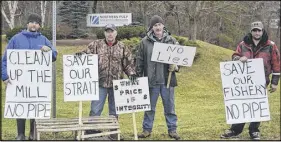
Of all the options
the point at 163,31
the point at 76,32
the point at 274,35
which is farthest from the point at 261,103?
the point at 274,35

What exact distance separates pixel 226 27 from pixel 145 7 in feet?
38.2

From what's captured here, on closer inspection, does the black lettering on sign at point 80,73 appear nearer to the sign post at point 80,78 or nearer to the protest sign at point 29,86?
the sign post at point 80,78

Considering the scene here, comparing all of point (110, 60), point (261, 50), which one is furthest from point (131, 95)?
point (261, 50)

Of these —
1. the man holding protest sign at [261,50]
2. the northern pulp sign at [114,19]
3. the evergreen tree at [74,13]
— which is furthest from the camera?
the evergreen tree at [74,13]

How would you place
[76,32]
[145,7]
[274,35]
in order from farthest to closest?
[274,35] < [145,7] < [76,32]

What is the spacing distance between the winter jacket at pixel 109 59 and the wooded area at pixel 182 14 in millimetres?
13895

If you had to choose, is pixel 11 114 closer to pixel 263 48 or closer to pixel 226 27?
pixel 263 48

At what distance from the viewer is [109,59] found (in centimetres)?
681

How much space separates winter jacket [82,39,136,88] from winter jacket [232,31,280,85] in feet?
5.16

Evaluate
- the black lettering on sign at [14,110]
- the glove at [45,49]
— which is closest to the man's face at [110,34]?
the glove at [45,49]

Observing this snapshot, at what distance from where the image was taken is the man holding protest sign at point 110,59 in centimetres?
678

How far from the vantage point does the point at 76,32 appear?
850 inches

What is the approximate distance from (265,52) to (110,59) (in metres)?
2.22

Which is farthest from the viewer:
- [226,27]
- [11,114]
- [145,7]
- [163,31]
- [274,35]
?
[274,35]
